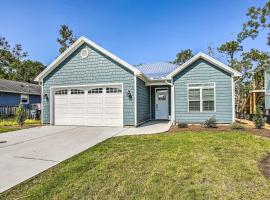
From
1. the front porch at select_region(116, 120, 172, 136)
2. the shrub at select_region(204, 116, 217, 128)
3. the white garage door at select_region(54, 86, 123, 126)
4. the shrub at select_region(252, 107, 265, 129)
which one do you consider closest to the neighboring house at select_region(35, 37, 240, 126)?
the white garage door at select_region(54, 86, 123, 126)

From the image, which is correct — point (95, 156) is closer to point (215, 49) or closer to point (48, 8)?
point (48, 8)

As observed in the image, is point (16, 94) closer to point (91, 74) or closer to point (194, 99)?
point (91, 74)

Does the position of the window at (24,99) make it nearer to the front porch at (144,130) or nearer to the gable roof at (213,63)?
the front porch at (144,130)

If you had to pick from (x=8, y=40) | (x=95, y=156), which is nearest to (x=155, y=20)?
(x=95, y=156)

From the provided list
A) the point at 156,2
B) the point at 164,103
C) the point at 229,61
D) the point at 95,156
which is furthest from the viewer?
the point at 229,61

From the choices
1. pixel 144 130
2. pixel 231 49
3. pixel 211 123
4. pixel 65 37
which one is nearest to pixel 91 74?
pixel 144 130

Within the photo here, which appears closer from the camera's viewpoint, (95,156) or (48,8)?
(95,156)

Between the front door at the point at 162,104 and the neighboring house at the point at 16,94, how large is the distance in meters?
14.6

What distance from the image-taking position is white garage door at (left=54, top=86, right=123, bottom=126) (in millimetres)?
11883

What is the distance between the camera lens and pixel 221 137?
8180 millimetres

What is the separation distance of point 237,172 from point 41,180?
4.31 meters

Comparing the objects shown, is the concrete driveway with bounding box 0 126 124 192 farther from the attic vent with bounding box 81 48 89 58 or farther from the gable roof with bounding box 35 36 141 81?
the attic vent with bounding box 81 48 89 58

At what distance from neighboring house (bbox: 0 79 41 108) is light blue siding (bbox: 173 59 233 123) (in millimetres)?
16503

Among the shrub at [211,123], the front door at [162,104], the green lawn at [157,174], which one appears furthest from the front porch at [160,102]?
the green lawn at [157,174]
